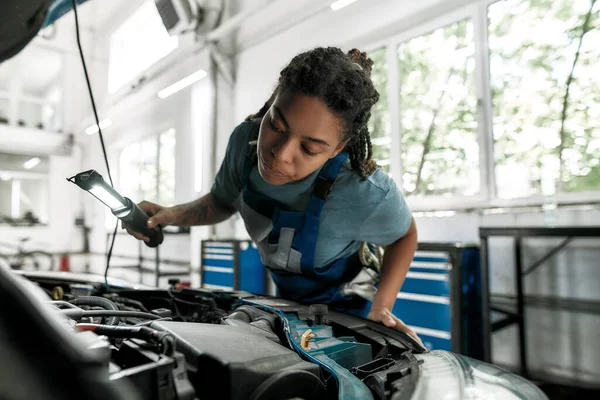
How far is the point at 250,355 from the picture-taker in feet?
1.75

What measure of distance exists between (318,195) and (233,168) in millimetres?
316

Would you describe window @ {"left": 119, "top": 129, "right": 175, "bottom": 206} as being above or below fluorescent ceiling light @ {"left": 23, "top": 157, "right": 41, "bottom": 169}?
below

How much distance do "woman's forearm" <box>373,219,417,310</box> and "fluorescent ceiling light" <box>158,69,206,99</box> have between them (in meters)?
3.47

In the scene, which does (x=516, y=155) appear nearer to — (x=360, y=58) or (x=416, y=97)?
(x=416, y=97)

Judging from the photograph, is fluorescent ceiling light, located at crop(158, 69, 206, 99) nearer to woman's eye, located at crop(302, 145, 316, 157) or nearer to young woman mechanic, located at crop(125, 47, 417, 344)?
young woman mechanic, located at crop(125, 47, 417, 344)

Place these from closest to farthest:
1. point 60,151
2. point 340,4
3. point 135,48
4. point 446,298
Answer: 1. point 446,298
2. point 340,4
3. point 135,48
4. point 60,151

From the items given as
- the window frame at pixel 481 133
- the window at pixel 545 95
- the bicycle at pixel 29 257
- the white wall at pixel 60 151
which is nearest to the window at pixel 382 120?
the window frame at pixel 481 133

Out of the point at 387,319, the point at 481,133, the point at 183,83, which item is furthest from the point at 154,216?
the point at 183,83

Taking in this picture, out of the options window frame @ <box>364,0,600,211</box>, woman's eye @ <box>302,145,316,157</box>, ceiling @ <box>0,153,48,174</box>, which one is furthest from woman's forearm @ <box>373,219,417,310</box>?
ceiling @ <box>0,153,48,174</box>

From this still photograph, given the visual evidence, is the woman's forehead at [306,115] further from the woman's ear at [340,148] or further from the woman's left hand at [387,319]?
the woman's left hand at [387,319]

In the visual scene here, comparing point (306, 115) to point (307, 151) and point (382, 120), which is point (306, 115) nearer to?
point (307, 151)

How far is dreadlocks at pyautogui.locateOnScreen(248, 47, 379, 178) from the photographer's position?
89 centimetres

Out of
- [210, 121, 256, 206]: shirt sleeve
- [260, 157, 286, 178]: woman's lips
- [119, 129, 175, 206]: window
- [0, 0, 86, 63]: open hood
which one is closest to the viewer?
[0, 0, 86, 63]: open hood

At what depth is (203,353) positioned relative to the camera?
1.66ft
